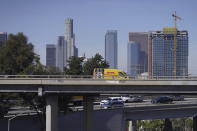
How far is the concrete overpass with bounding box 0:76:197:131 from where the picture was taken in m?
38.8

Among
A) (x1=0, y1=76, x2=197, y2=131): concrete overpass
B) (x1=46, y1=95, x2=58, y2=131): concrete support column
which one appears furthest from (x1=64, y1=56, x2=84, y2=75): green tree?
(x1=0, y1=76, x2=197, y2=131): concrete overpass

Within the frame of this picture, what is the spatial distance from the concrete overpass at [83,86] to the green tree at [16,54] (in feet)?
35.1

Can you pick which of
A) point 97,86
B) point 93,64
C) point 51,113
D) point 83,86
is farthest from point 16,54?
point 93,64

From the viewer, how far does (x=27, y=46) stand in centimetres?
5184

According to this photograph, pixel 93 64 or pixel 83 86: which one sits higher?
pixel 93 64

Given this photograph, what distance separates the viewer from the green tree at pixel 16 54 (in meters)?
51.4

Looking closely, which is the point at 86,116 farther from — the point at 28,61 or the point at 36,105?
the point at 28,61

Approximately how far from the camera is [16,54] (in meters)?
52.0

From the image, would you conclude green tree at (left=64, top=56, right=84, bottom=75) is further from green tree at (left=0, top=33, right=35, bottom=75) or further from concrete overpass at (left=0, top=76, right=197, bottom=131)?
concrete overpass at (left=0, top=76, right=197, bottom=131)

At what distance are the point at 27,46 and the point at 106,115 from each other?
55.0 feet

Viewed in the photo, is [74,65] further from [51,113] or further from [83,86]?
[83,86]

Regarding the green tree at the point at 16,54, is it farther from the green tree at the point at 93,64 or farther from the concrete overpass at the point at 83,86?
the green tree at the point at 93,64

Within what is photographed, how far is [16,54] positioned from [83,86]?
15.4 metres

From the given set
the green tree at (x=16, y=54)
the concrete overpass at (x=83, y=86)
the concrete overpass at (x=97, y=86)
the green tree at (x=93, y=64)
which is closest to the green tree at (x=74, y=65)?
the green tree at (x=93, y=64)
